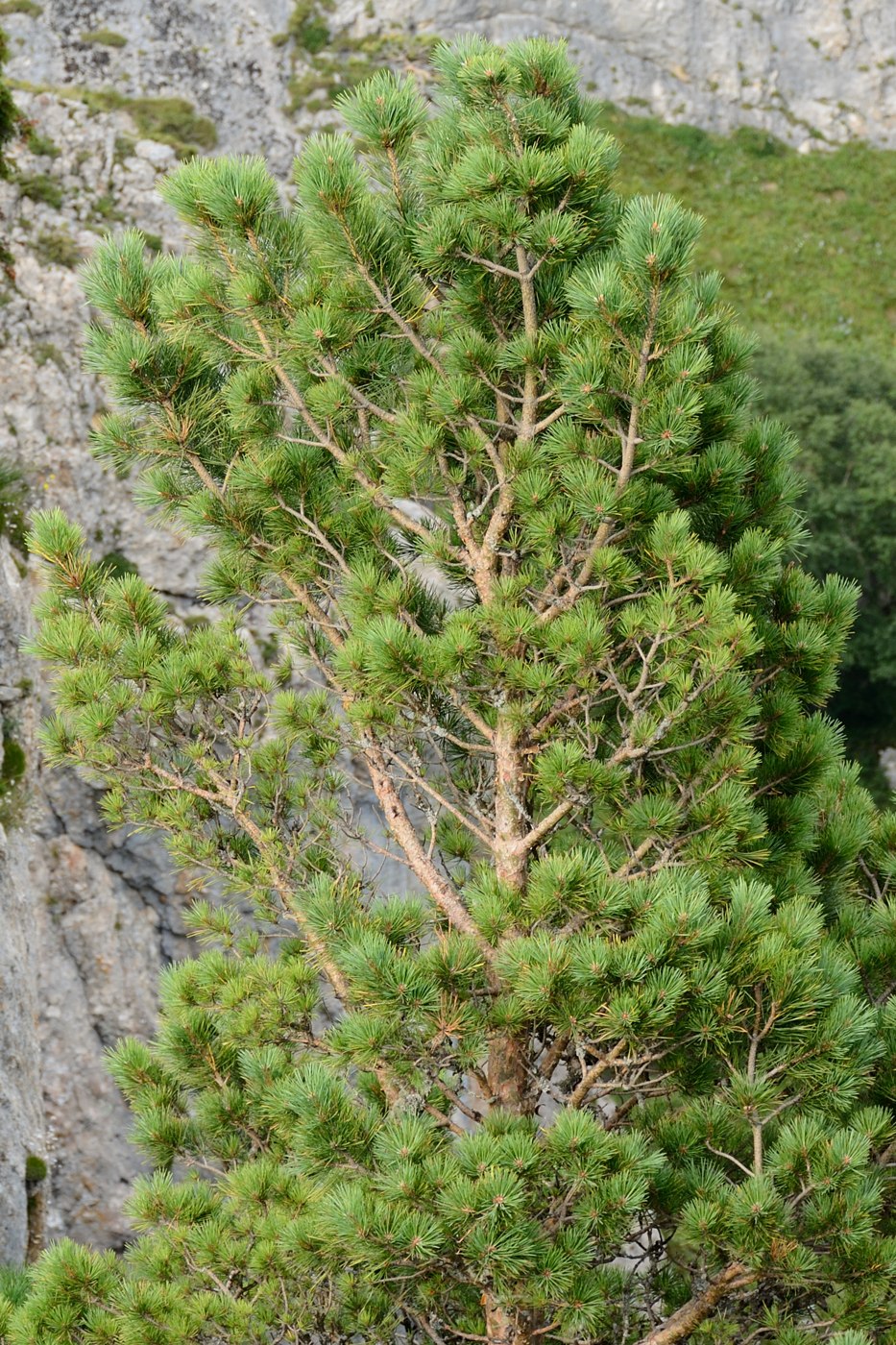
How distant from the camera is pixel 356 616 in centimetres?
582

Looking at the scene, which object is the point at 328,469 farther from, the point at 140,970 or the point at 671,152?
the point at 671,152

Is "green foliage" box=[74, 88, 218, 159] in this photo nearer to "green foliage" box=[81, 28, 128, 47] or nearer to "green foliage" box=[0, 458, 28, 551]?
"green foliage" box=[81, 28, 128, 47]

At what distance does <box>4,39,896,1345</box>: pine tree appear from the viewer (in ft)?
15.0

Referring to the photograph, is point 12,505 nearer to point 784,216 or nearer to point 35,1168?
point 35,1168

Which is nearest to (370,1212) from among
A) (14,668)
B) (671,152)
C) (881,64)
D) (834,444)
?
(14,668)

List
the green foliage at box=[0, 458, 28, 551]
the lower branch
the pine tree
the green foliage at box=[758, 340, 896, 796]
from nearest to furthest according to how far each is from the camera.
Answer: the pine tree → the lower branch → the green foliage at box=[0, 458, 28, 551] → the green foliage at box=[758, 340, 896, 796]

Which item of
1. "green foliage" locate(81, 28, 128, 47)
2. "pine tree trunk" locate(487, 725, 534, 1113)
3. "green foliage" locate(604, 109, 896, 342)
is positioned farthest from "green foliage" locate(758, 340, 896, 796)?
"pine tree trunk" locate(487, 725, 534, 1113)

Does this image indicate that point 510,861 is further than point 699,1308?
Yes

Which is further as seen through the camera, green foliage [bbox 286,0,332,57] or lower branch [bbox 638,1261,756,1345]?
green foliage [bbox 286,0,332,57]

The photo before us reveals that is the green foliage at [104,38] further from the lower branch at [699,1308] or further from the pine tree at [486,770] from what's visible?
the lower branch at [699,1308]

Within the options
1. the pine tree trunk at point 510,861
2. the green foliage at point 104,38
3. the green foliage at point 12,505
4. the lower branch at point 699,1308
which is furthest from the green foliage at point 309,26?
the lower branch at point 699,1308

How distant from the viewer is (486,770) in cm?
667

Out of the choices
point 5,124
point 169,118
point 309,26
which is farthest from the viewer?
point 309,26

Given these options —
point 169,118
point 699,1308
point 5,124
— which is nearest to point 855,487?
point 169,118
